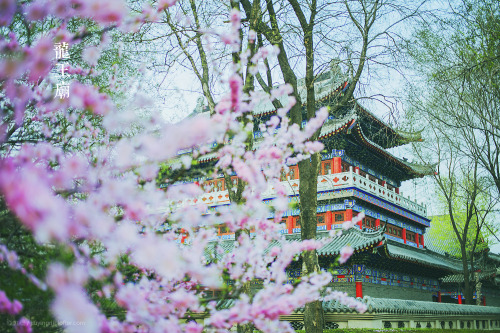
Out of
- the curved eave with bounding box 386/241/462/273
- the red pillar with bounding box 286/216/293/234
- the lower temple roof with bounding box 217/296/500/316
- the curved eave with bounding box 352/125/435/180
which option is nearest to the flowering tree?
the lower temple roof with bounding box 217/296/500/316

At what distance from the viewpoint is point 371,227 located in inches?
699

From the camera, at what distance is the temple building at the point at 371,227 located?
13578 mm

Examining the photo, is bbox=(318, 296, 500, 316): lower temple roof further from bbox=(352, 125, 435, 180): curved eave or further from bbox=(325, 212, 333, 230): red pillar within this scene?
bbox=(352, 125, 435, 180): curved eave

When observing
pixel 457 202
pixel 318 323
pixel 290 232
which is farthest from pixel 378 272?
pixel 457 202

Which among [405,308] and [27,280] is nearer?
[27,280]

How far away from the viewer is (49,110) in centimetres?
392

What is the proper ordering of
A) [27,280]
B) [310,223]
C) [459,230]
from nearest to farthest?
[27,280] < [310,223] < [459,230]

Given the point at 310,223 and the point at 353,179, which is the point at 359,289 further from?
the point at 310,223

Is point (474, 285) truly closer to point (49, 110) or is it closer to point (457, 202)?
point (457, 202)

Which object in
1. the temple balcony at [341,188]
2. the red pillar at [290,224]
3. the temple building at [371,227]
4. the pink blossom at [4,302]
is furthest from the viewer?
the red pillar at [290,224]

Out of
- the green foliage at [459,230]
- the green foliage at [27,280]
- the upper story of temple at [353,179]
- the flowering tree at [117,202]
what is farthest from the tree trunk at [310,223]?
the green foliage at [459,230]

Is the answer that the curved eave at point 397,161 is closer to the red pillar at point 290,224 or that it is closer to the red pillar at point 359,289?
the red pillar at point 290,224

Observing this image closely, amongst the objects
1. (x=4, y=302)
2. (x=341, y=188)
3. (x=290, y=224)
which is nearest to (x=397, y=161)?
(x=341, y=188)

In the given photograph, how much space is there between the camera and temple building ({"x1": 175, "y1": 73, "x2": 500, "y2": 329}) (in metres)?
13.6
